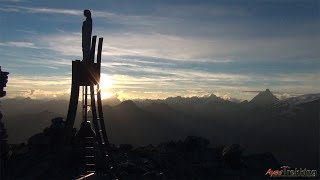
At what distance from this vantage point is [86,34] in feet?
58.4

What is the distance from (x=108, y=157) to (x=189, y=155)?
18.4 metres

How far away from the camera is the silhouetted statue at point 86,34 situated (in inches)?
691

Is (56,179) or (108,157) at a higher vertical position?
(108,157)

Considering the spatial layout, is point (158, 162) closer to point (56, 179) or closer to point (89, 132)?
point (56, 179)

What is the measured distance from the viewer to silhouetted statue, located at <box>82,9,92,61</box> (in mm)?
17559

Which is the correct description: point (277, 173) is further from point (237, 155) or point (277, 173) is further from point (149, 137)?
point (149, 137)

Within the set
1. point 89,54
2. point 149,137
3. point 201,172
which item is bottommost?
point 149,137

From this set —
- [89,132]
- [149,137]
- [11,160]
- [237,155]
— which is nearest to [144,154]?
[237,155]

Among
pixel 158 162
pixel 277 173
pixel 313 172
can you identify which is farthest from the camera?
pixel 158 162

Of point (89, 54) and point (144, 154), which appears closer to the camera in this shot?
point (89, 54)

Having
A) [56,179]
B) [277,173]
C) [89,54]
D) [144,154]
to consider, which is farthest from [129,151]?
[89,54]

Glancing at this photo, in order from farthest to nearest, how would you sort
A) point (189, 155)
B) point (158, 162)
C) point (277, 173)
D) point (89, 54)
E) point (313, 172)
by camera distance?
point (189, 155) → point (158, 162) → point (277, 173) → point (313, 172) → point (89, 54)

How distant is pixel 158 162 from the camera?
3259cm

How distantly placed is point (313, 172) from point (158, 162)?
1149 centimetres
